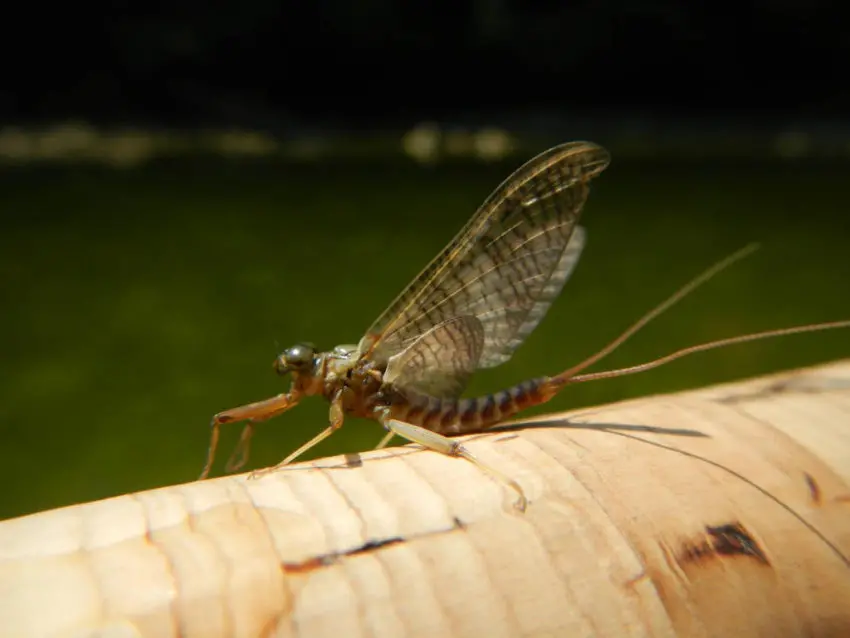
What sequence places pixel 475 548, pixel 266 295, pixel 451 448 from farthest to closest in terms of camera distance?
pixel 266 295 < pixel 451 448 < pixel 475 548

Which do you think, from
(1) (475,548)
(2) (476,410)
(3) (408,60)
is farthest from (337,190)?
(1) (475,548)

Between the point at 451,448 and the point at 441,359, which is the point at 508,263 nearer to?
the point at 441,359

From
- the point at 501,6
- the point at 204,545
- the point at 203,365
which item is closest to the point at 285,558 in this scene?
the point at 204,545

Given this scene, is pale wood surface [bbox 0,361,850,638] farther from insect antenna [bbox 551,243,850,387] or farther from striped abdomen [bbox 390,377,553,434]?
striped abdomen [bbox 390,377,553,434]

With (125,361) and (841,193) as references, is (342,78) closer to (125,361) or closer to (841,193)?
(841,193)

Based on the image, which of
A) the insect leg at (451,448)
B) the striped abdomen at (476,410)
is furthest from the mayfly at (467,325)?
the insect leg at (451,448)

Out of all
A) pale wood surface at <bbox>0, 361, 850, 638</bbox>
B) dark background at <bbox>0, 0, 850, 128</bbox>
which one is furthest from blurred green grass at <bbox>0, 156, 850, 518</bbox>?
dark background at <bbox>0, 0, 850, 128</bbox>
